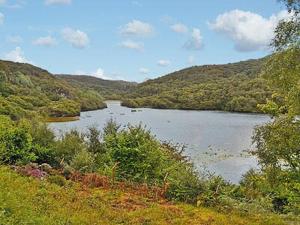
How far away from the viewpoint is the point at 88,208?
11516mm

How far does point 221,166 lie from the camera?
4306cm

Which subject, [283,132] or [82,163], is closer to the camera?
[82,163]

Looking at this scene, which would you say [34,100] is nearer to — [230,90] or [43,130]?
[230,90]

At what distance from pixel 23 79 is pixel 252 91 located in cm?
8185

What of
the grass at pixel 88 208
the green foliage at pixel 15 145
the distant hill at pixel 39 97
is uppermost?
the distant hill at pixel 39 97

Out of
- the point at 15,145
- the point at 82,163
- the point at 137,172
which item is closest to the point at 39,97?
the point at 82,163

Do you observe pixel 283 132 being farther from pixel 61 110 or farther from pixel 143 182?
pixel 61 110

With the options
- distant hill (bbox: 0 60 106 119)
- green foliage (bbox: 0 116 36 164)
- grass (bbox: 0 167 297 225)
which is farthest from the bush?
distant hill (bbox: 0 60 106 119)

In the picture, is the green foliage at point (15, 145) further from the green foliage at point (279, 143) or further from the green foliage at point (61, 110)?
the green foliage at point (61, 110)

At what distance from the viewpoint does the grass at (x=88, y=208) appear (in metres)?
9.83

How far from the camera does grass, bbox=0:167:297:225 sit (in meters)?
9.83

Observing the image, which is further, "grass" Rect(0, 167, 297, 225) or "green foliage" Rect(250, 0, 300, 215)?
"green foliage" Rect(250, 0, 300, 215)

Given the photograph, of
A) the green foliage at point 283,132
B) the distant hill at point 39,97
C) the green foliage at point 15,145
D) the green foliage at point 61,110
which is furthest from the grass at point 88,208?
the green foliage at point 61,110

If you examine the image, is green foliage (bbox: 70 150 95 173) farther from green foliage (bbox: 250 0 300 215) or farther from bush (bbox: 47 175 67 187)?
green foliage (bbox: 250 0 300 215)
